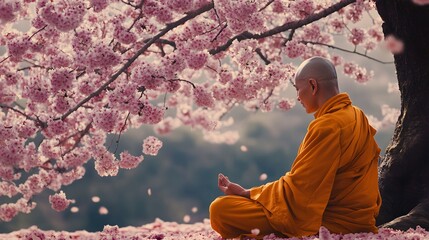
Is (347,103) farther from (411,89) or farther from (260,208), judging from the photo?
(411,89)

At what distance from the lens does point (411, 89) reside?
7984 mm

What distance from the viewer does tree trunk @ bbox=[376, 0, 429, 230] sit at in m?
7.64

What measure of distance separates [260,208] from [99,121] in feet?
8.12

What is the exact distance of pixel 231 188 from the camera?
19.9 ft

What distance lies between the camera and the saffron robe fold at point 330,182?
5547mm

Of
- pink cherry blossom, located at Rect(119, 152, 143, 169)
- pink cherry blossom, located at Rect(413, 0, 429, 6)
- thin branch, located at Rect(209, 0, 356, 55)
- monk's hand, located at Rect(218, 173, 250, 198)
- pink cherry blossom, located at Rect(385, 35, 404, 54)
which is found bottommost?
monk's hand, located at Rect(218, 173, 250, 198)

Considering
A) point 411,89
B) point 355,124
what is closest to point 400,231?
point 355,124

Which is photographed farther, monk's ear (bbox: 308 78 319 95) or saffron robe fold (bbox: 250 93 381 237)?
monk's ear (bbox: 308 78 319 95)

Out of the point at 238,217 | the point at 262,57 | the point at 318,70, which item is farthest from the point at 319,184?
the point at 262,57

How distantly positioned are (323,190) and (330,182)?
0.32 ft

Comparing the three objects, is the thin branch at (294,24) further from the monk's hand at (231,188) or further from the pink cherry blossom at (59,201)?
the pink cherry blossom at (59,201)

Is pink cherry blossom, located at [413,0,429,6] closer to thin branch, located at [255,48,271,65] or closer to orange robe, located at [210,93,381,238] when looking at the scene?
orange robe, located at [210,93,381,238]

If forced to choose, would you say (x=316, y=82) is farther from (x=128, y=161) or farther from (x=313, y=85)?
(x=128, y=161)

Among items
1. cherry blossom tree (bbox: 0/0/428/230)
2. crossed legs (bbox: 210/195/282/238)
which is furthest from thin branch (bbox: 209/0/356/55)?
crossed legs (bbox: 210/195/282/238)
